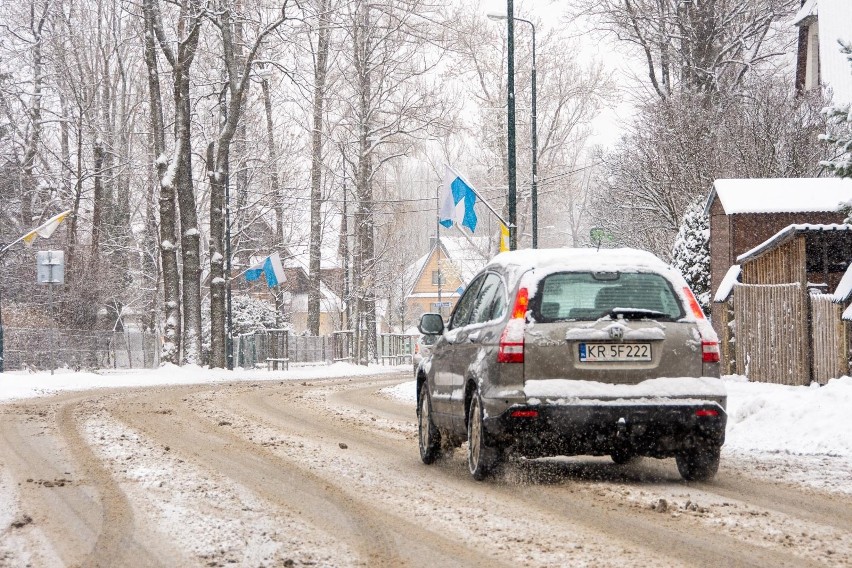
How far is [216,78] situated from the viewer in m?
47.6

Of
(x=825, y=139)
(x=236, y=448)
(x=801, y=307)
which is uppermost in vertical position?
(x=825, y=139)

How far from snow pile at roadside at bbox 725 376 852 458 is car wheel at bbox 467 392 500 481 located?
3138 mm

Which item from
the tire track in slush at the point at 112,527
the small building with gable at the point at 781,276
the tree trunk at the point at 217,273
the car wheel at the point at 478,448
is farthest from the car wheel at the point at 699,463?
the tree trunk at the point at 217,273

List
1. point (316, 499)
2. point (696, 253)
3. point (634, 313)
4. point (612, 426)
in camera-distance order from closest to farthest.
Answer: point (316, 499)
point (612, 426)
point (634, 313)
point (696, 253)

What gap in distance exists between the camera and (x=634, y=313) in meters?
8.80

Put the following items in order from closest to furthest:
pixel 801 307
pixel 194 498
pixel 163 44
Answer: pixel 194 498
pixel 801 307
pixel 163 44

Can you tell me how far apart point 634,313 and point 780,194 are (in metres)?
16.9

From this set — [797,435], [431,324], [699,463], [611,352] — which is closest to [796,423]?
[797,435]

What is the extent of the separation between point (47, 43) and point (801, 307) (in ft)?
123

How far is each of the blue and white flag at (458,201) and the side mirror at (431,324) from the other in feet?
68.4

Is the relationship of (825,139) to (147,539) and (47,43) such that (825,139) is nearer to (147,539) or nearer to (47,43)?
(147,539)

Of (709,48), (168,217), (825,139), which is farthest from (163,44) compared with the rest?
(825,139)

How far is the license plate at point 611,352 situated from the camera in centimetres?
864

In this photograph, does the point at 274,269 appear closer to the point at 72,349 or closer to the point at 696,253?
the point at 72,349
